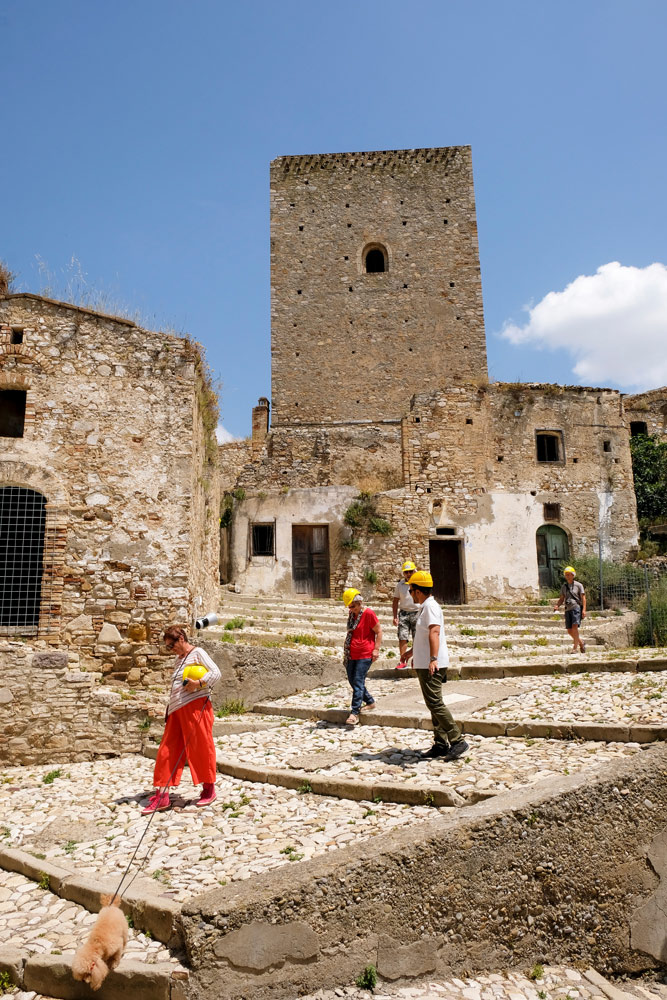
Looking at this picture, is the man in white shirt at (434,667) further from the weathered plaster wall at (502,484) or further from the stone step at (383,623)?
the weathered plaster wall at (502,484)

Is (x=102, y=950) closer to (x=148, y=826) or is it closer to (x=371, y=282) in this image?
(x=148, y=826)

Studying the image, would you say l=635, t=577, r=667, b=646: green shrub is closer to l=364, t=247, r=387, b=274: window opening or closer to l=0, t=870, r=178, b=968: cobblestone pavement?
l=0, t=870, r=178, b=968: cobblestone pavement

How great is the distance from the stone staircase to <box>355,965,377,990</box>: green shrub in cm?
618

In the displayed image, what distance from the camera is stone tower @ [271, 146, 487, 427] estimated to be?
81.9 feet

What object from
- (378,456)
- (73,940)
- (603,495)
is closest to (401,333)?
(378,456)

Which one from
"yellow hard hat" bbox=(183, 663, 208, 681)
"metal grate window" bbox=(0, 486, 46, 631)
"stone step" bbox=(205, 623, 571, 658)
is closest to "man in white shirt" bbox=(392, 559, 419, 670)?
"stone step" bbox=(205, 623, 571, 658)

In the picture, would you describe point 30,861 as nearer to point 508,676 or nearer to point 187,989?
point 187,989

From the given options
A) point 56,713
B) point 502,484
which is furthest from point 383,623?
point 56,713

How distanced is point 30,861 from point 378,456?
1493cm

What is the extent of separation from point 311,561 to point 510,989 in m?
13.4

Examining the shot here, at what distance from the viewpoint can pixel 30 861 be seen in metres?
5.01

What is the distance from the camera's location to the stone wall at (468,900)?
3797 millimetres

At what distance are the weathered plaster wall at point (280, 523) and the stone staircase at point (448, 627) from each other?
3.36 feet

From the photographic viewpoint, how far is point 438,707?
5.91 m
